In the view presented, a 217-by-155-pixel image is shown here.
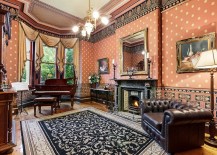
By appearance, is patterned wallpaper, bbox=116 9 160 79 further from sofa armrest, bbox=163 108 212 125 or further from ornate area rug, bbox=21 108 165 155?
sofa armrest, bbox=163 108 212 125

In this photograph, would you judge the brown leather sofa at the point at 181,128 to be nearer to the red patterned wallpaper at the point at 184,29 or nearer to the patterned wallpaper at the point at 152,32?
the red patterned wallpaper at the point at 184,29

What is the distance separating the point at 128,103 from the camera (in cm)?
568

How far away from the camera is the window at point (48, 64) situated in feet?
24.4

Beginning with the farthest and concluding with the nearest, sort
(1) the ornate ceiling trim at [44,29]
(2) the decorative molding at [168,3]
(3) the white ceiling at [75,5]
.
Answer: (1) the ornate ceiling trim at [44,29], (3) the white ceiling at [75,5], (2) the decorative molding at [168,3]

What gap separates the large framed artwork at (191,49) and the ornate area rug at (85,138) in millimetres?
2057

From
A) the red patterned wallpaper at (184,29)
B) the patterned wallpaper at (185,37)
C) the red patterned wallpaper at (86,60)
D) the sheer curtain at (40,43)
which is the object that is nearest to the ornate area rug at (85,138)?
the patterned wallpaper at (185,37)

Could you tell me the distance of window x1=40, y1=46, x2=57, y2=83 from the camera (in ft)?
24.4

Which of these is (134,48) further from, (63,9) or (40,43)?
(40,43)

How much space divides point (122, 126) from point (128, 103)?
1.87 m

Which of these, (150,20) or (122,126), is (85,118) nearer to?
(122,126)

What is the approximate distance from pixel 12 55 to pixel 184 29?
5950 millimetres

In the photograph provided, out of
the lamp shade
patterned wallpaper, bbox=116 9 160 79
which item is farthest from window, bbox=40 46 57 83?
the lamp shade

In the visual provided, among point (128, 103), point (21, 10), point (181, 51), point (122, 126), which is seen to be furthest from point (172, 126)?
point (21, 10)

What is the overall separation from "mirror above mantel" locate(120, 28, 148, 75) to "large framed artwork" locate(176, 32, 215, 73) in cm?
114
